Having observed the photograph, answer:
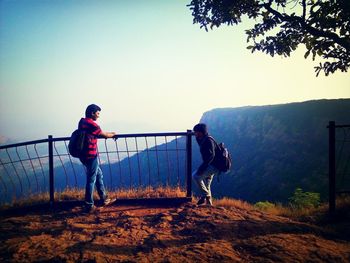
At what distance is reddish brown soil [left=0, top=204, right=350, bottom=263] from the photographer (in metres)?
3.60

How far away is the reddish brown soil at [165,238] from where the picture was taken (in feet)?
11.8

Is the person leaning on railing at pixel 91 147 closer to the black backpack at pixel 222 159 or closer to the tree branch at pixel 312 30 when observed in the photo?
the black backpack at pixel 222 159

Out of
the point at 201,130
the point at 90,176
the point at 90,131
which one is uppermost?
the point at 90,131

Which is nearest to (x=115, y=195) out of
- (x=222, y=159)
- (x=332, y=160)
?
(x=222, y=159)

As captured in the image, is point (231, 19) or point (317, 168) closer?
point (231, 19)

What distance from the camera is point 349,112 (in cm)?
4831

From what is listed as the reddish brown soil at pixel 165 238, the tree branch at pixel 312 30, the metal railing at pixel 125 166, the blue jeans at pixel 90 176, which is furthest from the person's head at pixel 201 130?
the tree branch at pixel 312 30

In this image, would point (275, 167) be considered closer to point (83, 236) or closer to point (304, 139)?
Answer: point (304, 139)

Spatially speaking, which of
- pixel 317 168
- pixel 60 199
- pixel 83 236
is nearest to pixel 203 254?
pixel 83 236

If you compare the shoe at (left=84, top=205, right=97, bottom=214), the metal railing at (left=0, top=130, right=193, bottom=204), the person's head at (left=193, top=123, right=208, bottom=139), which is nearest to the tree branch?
the person's head at (left=193, top=123, right=208, bottom=139)

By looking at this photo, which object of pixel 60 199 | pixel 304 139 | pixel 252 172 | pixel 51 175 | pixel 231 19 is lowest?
pixel 252 172

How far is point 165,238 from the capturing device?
167 inches

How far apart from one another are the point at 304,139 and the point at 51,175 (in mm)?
50906

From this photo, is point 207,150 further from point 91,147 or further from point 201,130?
point 91,147
